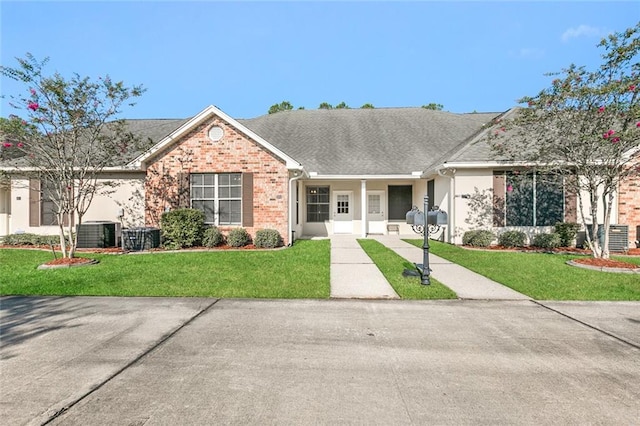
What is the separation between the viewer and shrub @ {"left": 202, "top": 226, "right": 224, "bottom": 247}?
472 inches

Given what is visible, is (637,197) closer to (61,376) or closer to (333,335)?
(333,335)

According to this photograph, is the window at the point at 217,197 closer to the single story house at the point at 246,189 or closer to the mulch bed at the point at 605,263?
the single story house at the point at 246,189

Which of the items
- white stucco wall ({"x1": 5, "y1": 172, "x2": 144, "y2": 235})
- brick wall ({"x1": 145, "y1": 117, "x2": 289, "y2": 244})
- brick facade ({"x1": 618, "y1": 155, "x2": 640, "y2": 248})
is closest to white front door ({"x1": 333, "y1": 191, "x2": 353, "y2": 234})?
brick wall ({"x1": 145, "y1": 117, "x2": 289, "y2": 244})

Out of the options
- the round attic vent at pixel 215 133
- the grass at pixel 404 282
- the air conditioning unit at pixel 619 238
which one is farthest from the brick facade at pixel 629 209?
the round attic vent at pixel 215 133

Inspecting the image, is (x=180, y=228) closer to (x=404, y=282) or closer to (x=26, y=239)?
(x=26, y=239)

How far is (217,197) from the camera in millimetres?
12727

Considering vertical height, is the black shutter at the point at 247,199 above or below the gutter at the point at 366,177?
below

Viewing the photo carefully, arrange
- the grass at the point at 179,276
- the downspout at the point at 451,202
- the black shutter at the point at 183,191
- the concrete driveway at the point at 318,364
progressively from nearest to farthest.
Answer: the concrete driveway at the point at 318,364
the grass at the point at 179,276
the black shutter at the point at 183,191
the downspout at the point at 451,202

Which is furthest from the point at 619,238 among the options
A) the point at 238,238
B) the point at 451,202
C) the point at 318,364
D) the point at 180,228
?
the point at 180,228

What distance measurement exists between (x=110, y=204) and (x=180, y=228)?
3899 millimetres

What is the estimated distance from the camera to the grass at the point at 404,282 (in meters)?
5.82

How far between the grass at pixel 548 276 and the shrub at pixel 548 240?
1.22 metres

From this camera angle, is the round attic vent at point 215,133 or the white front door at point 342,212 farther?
the white front door at point 342,212

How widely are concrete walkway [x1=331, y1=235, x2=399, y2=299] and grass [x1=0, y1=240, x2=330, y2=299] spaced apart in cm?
26
